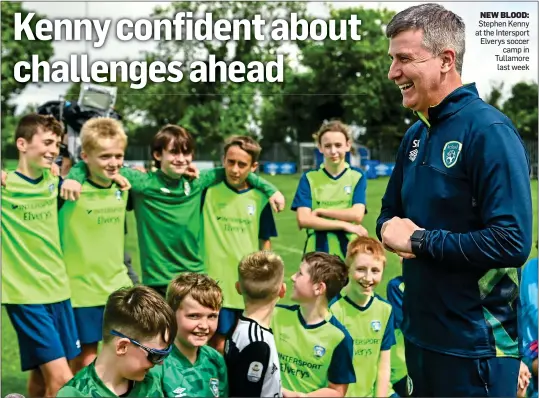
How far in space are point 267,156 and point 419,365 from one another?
189 inches

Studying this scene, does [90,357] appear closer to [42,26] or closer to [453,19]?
[42,26]

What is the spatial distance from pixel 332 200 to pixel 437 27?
7.63 feet

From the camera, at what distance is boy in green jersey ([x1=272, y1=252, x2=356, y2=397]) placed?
382cm

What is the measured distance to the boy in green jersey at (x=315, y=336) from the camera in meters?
3.82

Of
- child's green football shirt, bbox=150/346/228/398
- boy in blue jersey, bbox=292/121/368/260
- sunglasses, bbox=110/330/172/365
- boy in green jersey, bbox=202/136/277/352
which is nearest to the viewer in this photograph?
sunglasses, bbox=110/330/172/365

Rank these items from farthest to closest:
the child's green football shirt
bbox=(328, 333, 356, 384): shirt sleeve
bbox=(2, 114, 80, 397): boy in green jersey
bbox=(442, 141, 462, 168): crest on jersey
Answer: bbox=(2, 114, 80, 397): boy in green jersey, bbox=(328, 333, 356, 384): shirt sleeve, the child's green football shirt, bbox=(442, 141, 462, 168): crest on jersey

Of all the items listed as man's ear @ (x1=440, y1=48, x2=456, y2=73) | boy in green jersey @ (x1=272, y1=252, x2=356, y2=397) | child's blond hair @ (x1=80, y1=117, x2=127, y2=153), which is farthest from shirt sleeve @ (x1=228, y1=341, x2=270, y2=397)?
man's ear @ (x1=440, y1=48, x2=456, y2=73)

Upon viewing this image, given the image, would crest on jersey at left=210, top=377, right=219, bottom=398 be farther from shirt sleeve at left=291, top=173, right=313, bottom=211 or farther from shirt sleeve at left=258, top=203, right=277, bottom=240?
shirt sleeve at left=291, top=173, right=313, bottom=211

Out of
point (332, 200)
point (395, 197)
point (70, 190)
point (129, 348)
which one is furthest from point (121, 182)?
point (395, 197)

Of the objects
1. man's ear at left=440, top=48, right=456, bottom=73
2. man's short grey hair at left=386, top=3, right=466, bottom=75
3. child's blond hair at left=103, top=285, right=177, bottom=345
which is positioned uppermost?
man's short grey hair at left=386, top=3, right=466, bottom=75

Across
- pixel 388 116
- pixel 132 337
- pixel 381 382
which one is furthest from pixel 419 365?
pixel 388 116

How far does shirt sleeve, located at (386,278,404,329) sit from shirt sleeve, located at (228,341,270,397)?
109cm

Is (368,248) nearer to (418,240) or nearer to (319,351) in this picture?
(319,351)

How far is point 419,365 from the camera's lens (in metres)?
2.40
